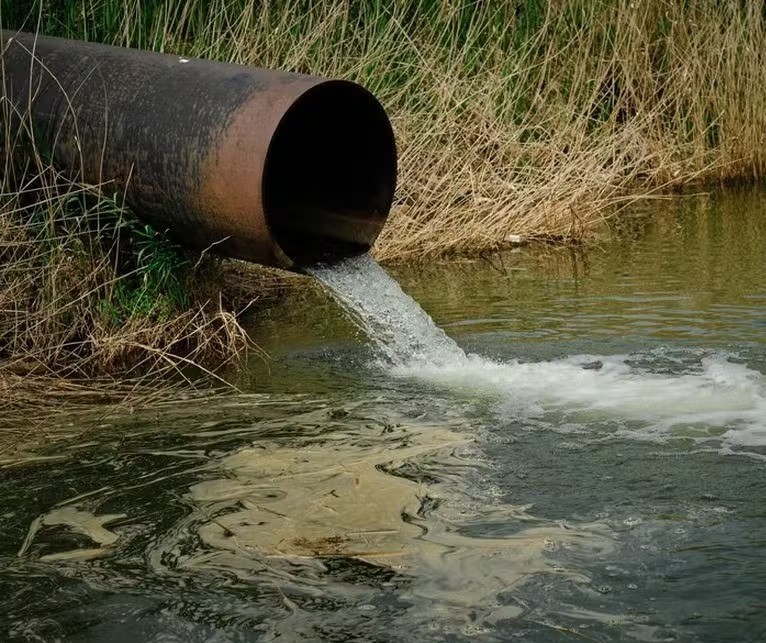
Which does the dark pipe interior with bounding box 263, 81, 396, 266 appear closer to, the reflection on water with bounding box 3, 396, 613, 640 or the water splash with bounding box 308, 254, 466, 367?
the water splash with bounding box 308, 254, 466, 367

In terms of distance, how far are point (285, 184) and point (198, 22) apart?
1.48 metres

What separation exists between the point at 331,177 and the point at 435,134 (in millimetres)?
2101

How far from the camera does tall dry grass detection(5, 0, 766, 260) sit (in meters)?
7.32

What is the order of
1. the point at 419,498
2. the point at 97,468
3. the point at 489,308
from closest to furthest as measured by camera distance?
the point at 419,498
the point at 97,468
the point at 489,308

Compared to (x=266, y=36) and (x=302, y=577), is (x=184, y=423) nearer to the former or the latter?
(x=302, y=577)

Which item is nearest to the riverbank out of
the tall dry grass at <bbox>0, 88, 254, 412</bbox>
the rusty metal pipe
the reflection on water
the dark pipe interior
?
the tall dry grass at <bbox>0, 88, 254, 412</bbox>


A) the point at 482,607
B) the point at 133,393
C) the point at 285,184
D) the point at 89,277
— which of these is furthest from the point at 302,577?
the point at 285,184

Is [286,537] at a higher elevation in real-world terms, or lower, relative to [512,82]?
lower

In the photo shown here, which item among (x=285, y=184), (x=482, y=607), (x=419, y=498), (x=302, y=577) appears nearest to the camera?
(x=482, y=607)

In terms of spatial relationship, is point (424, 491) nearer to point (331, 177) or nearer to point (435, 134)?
point (331, 177)

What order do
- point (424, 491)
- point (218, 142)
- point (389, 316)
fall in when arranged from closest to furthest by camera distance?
point (424, 491), point (218, 142), point (389, 316)

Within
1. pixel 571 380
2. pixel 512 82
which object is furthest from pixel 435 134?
pixel 571 380

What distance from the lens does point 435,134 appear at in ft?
25.5

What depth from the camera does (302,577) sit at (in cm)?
332
